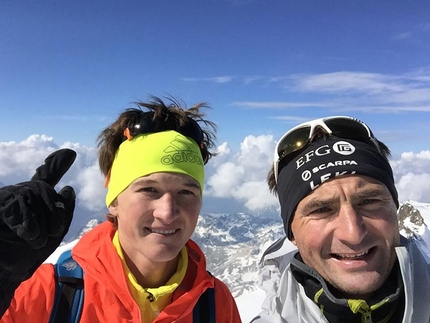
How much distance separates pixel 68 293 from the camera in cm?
301

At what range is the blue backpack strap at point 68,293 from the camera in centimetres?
289

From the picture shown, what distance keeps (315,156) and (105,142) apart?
230 centimetres

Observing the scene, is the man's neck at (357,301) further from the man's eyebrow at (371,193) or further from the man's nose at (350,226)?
the man's eyebrow at (371,193)

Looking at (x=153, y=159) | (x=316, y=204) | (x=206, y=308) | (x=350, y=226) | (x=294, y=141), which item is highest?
(x=294, y=141)

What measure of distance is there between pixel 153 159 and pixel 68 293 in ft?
4.65

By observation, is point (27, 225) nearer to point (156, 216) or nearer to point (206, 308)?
point (156, 216)

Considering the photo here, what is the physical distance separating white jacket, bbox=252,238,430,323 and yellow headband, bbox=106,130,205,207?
1.14 metres

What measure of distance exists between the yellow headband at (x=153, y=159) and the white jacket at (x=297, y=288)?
114 centimetres

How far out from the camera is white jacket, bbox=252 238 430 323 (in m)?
2.82

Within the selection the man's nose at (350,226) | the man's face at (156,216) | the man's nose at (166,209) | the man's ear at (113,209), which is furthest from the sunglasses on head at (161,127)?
the man's nose at (350,226)

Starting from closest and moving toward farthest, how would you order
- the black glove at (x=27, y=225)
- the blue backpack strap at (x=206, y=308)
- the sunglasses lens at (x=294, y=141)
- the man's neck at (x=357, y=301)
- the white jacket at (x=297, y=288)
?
the black glove at (x=27, y=225) → the white jacket at (x=297, y=288) → the man's neck at (x=357, y=301) → the blue backpack strap at (x=206, y=308) → the sunglasses lens at (x=294, y=141)

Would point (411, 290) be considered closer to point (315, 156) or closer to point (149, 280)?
point (315, 156)

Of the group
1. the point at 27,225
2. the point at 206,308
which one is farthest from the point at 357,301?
the point at 27,225

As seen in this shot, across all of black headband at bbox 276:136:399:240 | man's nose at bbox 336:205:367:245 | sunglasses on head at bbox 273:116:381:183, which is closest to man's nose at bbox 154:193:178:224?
black headband at bbox 276:136:399:240
